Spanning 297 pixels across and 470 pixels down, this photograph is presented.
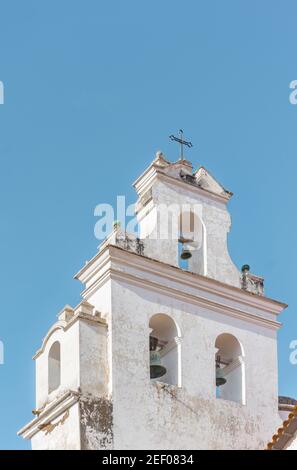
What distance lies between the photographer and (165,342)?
26.7 meters

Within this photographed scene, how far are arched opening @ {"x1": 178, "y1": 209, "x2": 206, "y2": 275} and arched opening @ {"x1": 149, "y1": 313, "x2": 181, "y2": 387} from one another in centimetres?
145

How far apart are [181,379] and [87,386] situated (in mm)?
1868

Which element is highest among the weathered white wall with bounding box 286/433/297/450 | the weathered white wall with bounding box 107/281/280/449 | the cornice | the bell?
the cornice

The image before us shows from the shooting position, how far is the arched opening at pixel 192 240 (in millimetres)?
27672

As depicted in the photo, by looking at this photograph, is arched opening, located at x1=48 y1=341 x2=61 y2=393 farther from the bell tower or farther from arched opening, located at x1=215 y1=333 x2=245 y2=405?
arched opening, located at x1=215 y1=333 x2=245 y2=405

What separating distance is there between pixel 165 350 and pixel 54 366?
1898mm

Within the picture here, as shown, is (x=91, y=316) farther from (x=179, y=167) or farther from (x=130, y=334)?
(x=179, y=167)

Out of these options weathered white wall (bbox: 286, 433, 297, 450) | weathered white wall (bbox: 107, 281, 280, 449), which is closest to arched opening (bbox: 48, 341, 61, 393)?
weathered white wall (bbox: 107, 281, 280, 449)

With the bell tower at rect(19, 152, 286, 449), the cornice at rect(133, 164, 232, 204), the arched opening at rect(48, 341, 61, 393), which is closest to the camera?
the bell tower at rect(19, 152, 286, 449)

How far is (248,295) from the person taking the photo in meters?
27.5


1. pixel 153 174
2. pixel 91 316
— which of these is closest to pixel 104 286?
pixel 91 316

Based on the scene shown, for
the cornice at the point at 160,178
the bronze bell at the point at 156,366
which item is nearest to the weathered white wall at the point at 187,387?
the bronze bell at the point at 156,366

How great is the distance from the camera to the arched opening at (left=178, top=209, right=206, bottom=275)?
27.7 metres
